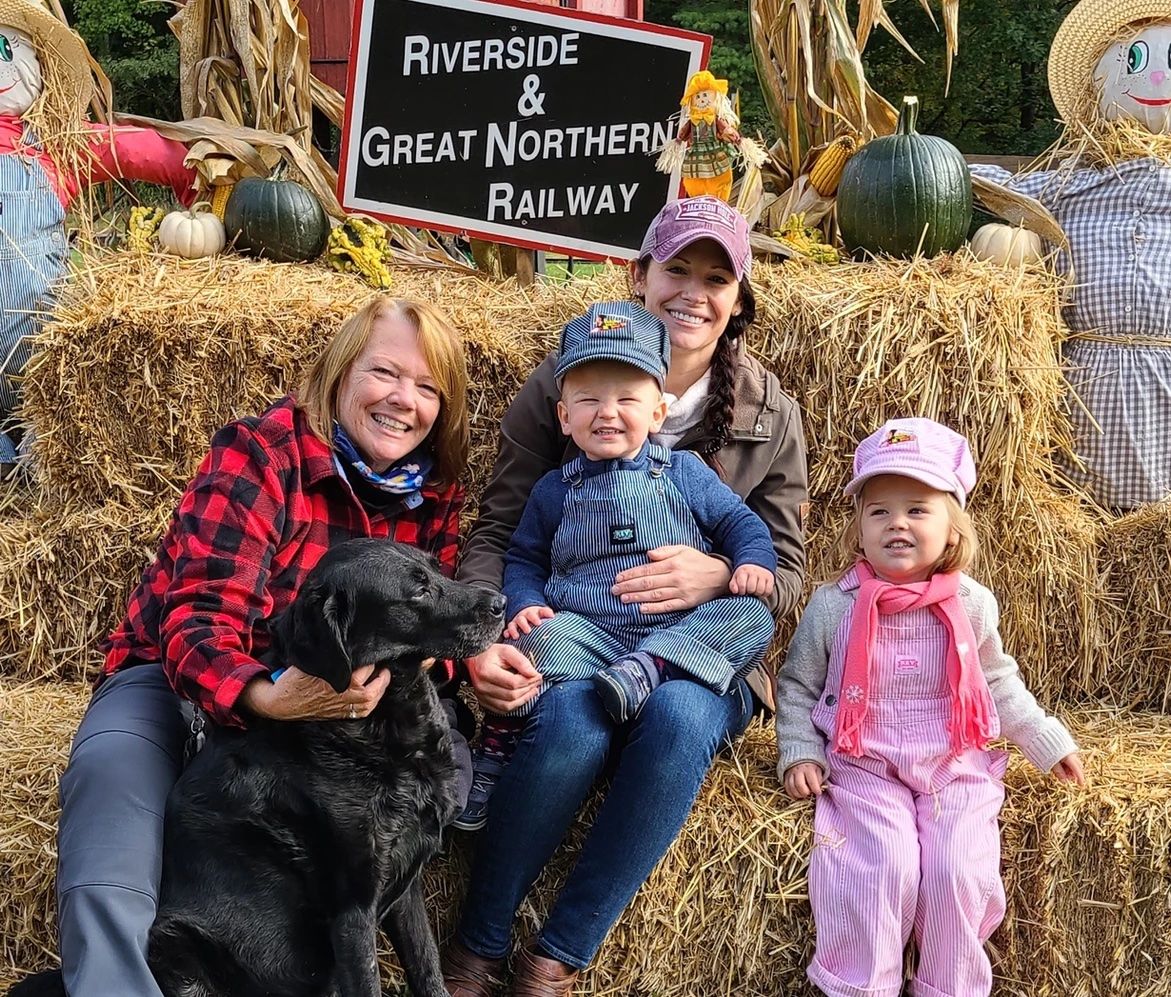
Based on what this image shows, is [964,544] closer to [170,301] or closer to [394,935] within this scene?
[394,935]

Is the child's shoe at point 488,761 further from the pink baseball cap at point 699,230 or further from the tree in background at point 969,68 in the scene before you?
the tree in background at point 969,68

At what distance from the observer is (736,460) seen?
3107 millimetres

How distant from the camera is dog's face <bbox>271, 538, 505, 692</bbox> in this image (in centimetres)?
217

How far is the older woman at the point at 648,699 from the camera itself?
2.58 meters

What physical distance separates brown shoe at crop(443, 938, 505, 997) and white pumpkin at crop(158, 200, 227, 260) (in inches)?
99.6

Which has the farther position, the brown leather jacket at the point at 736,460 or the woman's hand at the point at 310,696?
the brown leather jacket at the point at 736,460

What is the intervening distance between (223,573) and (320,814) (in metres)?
0.53

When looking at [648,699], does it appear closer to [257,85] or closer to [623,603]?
[623,603]

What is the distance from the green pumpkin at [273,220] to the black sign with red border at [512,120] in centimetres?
34

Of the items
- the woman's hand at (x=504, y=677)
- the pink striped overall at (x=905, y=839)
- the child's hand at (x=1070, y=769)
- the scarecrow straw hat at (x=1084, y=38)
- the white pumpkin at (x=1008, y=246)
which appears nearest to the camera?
the pink striped overall at (x=905, y=839)

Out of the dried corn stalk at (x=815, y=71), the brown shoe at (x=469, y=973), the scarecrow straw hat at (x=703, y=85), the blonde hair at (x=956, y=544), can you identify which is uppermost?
the dried corn stalk at (x=815, y=71)

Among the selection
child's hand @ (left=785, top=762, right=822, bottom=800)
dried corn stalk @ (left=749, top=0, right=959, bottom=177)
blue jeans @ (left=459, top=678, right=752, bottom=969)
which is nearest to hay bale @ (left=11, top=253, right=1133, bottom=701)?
child's hand @ (left=785, top=762, right=822, bottom=800)

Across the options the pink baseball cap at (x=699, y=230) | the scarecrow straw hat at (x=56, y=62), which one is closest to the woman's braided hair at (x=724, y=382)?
the pink baseball cap at (x=699, y=230)

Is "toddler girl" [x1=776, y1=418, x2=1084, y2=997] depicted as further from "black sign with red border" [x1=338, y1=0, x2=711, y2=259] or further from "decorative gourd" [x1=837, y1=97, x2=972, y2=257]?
"black sign with red border" [x1=338, y1=0, x2=711, y2=259]
